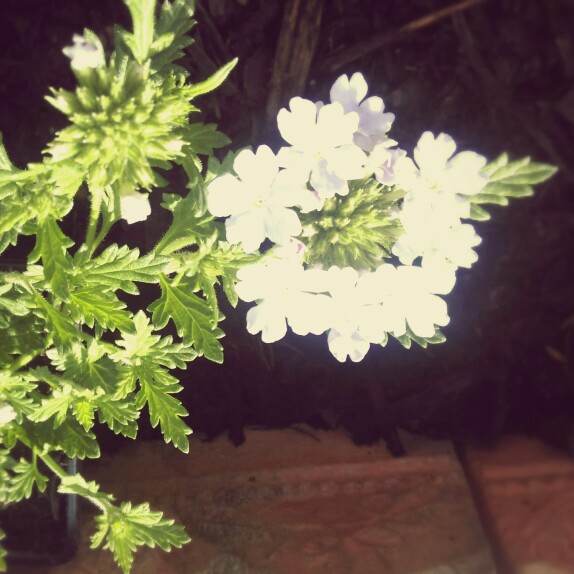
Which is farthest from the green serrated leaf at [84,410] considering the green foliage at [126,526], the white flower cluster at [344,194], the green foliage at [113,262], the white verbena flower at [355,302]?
the white verbena flower at [355,302]

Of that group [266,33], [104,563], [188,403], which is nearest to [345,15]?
[266,33]

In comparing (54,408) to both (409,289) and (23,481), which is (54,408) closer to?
(23,481)

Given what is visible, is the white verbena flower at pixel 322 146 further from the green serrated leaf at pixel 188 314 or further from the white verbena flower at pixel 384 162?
the green serrated leaf at pixel 188 314

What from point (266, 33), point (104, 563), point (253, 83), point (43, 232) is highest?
point (266, 33)

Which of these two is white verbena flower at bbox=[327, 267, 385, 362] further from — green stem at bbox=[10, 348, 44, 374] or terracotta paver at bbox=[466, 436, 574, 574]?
terracotta paver at bbox=[466, 436, 574, 574]

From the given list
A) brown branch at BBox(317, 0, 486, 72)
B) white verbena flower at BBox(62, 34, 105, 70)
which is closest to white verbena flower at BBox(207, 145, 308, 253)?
white verbena flower at BBox(62, 34, 105, 70)

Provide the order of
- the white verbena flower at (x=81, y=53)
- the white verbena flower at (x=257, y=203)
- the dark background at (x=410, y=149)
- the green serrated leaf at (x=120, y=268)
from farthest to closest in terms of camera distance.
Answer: the dark background at (x=410, y=149)
the green serrated leaf at (x=120, y=268)
the white verbena flower at (x=257, y=203)
the white verbena flower at (x=81, y=53)

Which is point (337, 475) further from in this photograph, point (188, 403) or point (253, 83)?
point (253, 83)
